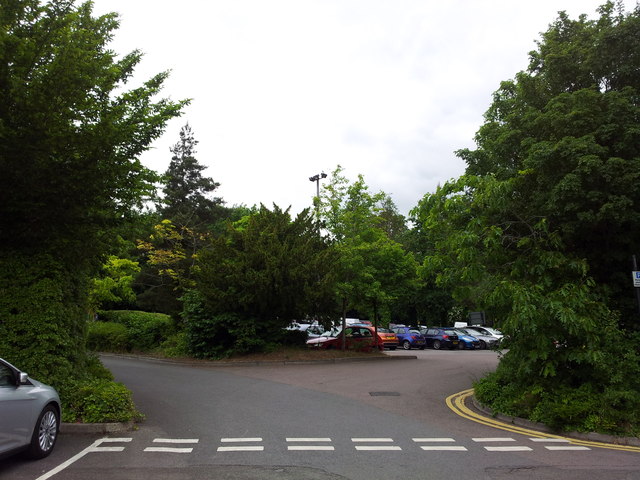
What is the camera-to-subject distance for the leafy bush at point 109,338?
23875 mm

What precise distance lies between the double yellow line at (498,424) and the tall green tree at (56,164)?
764cm

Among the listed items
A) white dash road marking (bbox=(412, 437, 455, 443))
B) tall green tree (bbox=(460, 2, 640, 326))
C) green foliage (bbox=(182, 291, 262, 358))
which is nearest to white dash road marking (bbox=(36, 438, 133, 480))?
white dash road marking (bbox=(412, 437, 455, 443))

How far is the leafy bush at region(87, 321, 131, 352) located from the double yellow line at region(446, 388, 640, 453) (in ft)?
55.7

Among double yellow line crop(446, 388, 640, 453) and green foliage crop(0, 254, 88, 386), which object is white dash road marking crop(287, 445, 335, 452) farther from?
green foliage crop(0, 254, 88, 386)

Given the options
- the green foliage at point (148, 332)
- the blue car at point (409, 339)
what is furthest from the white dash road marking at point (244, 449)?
the blue car at point (409, 339)

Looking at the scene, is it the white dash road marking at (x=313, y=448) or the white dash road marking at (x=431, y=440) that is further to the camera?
the white dash road marking at (x=431, y=440)

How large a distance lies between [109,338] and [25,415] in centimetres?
1943

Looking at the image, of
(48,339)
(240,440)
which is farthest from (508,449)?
(48,339)

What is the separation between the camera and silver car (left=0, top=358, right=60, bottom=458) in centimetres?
568

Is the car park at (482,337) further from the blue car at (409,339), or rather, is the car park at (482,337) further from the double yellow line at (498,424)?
the double yellow line at (498,424)

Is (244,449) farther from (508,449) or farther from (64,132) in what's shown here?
(64,132)

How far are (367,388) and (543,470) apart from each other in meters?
7.47

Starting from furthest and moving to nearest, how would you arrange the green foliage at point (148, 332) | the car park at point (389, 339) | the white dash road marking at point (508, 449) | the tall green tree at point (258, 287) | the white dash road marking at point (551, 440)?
the car park at point (389, 339)
the green foliage at point (148, 332)
the tall green tree at point (258, 287)
the white dash road marking at point (551, 440)
the white dash road marking at point (508, 449)

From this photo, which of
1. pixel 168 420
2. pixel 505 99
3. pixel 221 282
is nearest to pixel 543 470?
pixel 168 420
